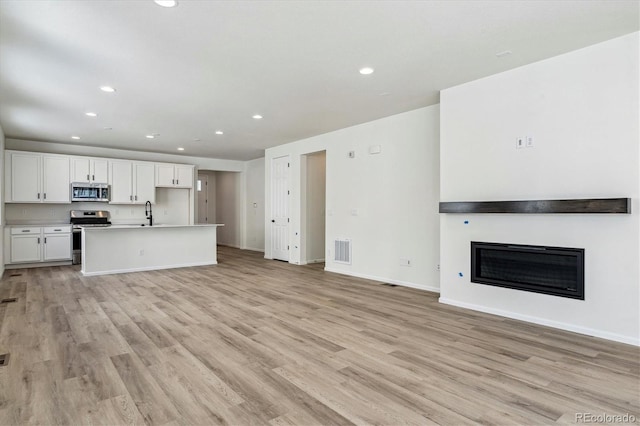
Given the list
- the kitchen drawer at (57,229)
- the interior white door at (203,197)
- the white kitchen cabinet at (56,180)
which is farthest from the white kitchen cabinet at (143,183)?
the interior white door at (203,197)

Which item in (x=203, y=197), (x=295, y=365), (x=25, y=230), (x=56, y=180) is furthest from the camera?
(x=203, y=197)

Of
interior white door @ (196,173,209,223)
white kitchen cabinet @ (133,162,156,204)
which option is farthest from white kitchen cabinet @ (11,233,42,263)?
interior white door @ (196,173,209,223)

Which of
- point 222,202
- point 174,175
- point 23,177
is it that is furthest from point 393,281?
point 222,202

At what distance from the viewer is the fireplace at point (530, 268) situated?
3.41 m

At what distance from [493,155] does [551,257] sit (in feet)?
4.11

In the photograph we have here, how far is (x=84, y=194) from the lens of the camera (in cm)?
792

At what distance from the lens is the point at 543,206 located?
350 centimetres

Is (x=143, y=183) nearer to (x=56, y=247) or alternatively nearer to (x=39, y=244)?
(x=56, y=247)

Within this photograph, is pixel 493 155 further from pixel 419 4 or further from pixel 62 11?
pixel 62 11

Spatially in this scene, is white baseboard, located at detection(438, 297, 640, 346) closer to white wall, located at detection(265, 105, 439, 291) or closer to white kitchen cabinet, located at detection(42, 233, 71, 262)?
white wall, located at detection(265, 105, 439, 291)

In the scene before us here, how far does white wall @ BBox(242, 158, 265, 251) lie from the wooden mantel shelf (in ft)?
21.7

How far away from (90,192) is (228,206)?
4284 millimetres

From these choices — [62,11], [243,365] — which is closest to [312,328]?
[243,365]

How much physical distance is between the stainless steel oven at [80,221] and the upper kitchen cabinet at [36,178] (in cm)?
42
